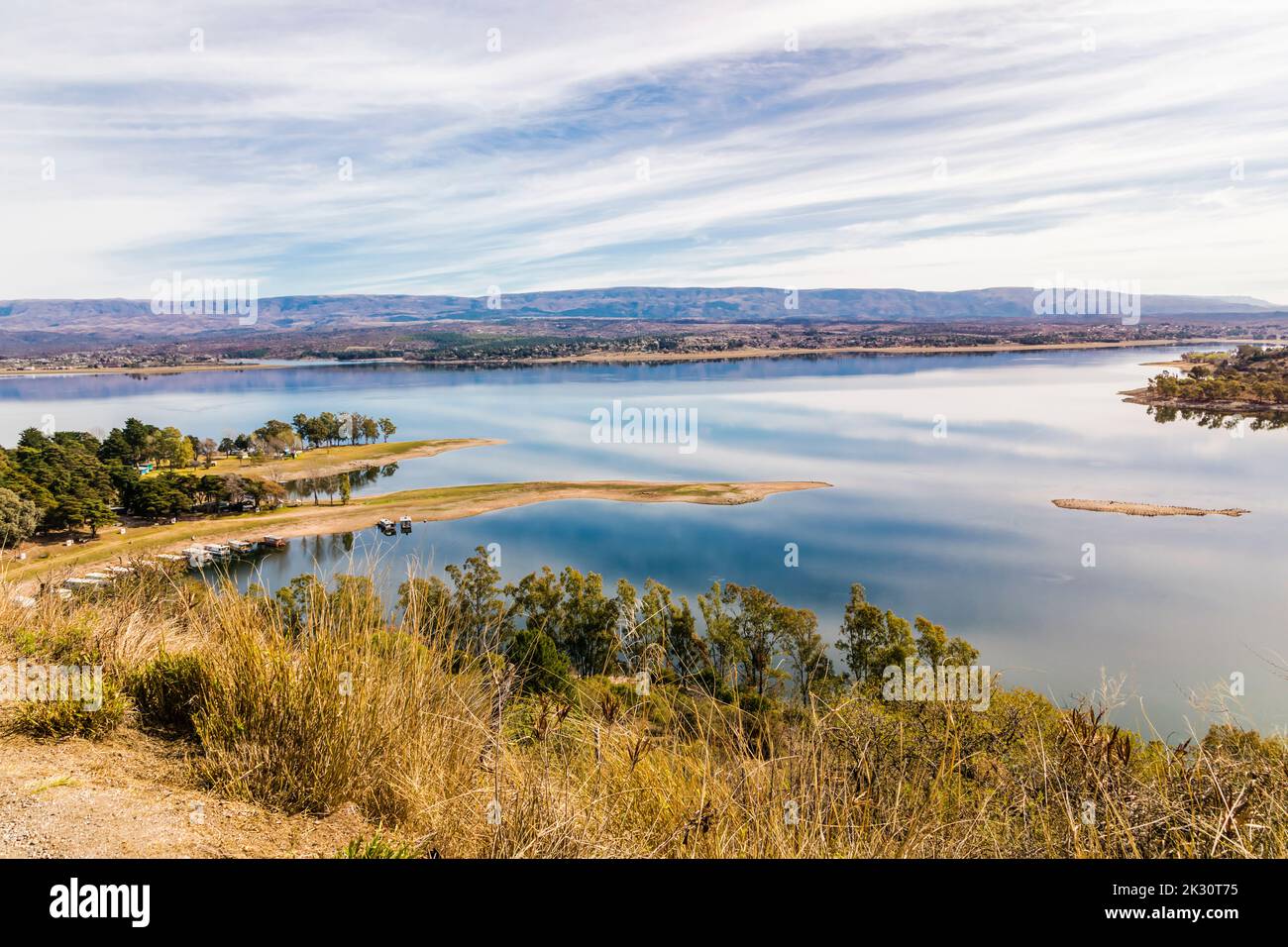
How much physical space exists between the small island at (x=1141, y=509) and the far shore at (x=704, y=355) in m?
120

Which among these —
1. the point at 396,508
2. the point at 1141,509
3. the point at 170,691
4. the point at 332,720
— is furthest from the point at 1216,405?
the point at 170,691

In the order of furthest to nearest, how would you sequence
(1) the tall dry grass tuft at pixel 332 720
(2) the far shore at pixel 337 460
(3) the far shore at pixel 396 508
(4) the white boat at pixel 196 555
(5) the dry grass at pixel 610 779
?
(2) the far shore at pixel 337 460
(3) the far shore at pixel 396 508
(4) the white boat at pixel 196 555
(1) the tall dry grass tuft at pixel 332 720
(5) the dry grass at pixel 610 779

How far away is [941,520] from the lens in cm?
4184

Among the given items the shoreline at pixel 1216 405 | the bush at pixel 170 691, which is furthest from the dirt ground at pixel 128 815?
the shoreline at pixel 1216 405

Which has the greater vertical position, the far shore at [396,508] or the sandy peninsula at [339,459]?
the sandy peninsula at [339,459]

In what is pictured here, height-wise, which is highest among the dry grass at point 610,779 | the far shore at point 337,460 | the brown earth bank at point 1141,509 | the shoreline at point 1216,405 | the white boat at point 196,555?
the shoreline at point 1216,405

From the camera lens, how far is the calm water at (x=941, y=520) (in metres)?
25.7

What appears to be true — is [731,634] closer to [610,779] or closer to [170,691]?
[170,691]

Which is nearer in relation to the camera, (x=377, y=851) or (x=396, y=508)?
(x=377, y=851)

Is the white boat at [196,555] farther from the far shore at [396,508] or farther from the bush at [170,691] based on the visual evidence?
the bush at [170,691]

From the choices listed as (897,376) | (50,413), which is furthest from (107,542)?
(897,376)

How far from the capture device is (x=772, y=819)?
2.72m

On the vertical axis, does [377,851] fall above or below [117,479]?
above
